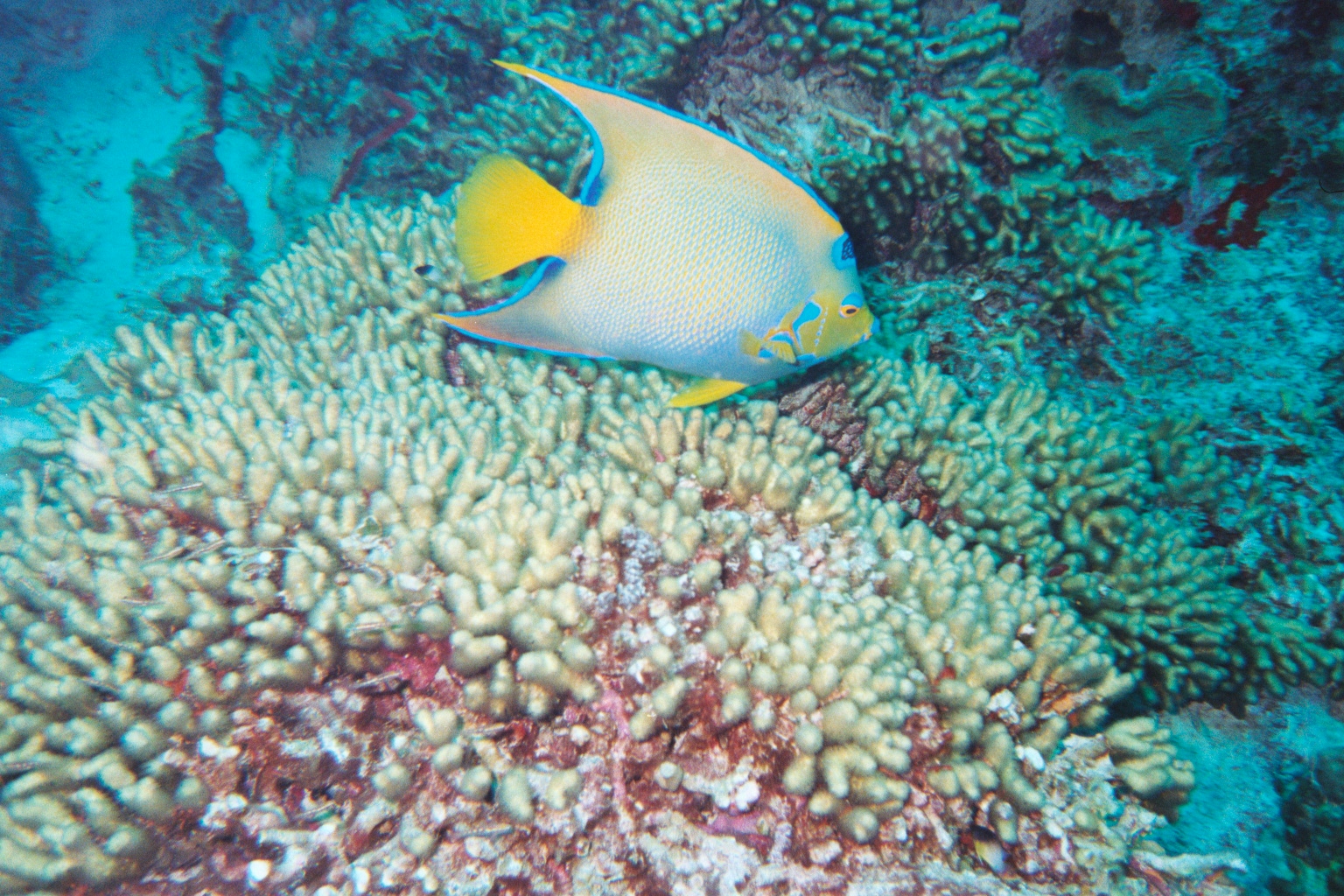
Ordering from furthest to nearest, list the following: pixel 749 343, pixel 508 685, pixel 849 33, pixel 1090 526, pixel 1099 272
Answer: pixel 849 33 < pixel 1099 272 < pixel 1090 526 < pixel 749 343 < pixel 508 685

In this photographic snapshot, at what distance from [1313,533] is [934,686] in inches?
136

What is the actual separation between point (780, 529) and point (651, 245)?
1117mm

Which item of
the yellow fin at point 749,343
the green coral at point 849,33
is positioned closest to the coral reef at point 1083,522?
the yellow fin at point 749,343

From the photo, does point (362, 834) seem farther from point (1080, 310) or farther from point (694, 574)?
point (1080, 310)

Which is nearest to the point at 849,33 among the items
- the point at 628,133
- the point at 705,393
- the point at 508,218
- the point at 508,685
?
the point at 628,133

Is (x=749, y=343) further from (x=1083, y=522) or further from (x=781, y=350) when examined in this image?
(x=1083, y=522)

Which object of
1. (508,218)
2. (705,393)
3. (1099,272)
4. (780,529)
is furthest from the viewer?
(1099,272)

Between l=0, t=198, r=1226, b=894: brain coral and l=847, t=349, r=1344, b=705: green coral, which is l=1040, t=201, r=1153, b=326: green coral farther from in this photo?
l=0, t=198, r=1226, b=894: brain coral

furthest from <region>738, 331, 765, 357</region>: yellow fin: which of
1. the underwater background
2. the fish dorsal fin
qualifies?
the fish dorsal fin

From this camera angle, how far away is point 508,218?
180 cm

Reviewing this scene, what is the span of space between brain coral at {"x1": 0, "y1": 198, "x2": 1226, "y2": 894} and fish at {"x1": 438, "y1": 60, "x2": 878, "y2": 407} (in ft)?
1.65

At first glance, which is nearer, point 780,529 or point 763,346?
point 763,346

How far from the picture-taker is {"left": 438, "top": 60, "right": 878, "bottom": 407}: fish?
1.81 m

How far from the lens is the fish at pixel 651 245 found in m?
1.81
